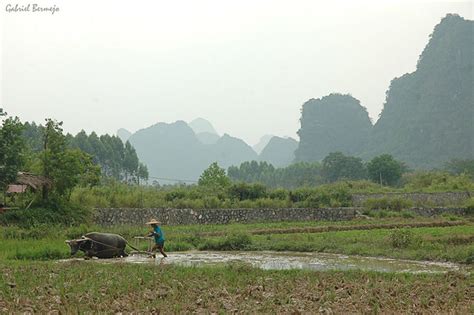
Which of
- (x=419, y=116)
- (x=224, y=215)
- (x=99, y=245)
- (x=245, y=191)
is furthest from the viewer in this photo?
(x=419, y=116)

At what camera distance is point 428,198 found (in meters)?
39.5

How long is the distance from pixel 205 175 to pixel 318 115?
294ft

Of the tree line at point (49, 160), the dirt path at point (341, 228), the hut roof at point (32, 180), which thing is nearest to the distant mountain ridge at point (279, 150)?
Answer: the dirt path at point (341, 228)

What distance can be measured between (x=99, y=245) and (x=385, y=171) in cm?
4916

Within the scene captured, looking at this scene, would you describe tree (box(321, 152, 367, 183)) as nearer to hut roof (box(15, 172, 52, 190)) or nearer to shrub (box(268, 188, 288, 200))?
shrub (box(268, 188, 288, 200))

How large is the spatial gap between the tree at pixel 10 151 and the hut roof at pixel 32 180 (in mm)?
421

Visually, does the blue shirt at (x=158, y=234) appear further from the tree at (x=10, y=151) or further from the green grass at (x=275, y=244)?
the tree at (x=10, y=151)

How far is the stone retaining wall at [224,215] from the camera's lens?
2534cm

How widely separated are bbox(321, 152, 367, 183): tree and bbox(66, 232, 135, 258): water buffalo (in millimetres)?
56891

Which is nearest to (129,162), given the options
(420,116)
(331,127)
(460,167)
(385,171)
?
(385,171)

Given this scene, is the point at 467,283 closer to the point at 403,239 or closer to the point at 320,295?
the point at 320,295

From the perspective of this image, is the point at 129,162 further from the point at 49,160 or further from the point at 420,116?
the point at 420,116

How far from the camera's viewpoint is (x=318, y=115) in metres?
130

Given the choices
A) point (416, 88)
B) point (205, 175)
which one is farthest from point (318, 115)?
point (205, 175)
